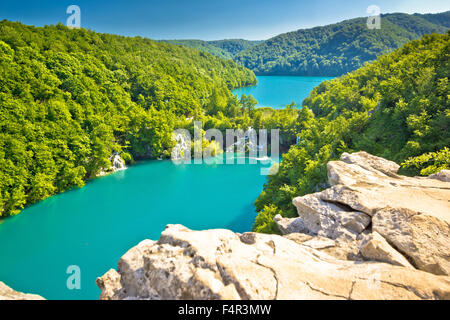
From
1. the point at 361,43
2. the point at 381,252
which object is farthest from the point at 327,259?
the point at 361,43

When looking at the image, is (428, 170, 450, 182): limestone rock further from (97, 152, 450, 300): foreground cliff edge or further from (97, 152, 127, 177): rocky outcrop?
(97, 152, 127, 177): rocky outcrop

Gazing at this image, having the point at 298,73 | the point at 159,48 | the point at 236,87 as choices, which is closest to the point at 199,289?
the point at 159,48

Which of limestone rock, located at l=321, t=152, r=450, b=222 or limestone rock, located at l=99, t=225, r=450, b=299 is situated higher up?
limestone rock, located at l=321, t=152, r=450, b=222

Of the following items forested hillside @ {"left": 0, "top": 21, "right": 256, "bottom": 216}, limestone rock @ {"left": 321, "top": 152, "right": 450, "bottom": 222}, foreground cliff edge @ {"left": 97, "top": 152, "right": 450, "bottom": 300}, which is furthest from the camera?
forested hillside @ {"left": 0, "top": 21, "right": 256, "bottom": 216}

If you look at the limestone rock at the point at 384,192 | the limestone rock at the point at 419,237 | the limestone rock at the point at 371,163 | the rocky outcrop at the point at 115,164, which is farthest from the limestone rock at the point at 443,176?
the rocky outcrop at the point at 115,164

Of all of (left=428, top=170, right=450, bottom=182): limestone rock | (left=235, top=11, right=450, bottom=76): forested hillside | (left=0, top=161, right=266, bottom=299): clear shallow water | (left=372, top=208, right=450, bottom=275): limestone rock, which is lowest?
(left=0, top=161, right=266, bottom=299): clear shallow water

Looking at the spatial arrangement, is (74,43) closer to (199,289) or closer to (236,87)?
(199,289)

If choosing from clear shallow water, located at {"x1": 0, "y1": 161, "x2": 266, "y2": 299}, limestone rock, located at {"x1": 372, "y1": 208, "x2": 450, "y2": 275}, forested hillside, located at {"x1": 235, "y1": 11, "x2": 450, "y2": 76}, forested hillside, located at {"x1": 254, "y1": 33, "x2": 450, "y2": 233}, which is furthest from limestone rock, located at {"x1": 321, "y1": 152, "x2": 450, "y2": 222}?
forested hillside, located at {"x1": 235, "y1": 11, "x2": 450, "y2": 76}
